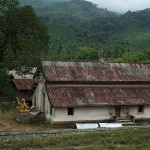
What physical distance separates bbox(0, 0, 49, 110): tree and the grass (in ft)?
33.3

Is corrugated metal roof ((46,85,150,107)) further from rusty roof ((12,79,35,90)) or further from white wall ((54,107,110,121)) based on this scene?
rusty roof ((12,79,35,90))

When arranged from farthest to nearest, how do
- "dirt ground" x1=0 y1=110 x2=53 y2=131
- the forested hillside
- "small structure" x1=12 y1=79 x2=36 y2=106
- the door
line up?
the forested hillside → "small structure" x1=12 y1=79 x2=36 y2=106 → the door → "dirt ground" x1=0 y1=110 x2=53 y2=131

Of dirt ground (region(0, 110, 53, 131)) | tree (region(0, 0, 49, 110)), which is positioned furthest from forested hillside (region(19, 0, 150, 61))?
tree (region(0, 0, 49, 110))

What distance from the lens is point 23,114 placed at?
34312mm

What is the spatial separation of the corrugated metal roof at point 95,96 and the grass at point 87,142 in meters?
11.0

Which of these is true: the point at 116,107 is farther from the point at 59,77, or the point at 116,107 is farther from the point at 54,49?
the point at 54,49

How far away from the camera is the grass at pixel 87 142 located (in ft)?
63.4

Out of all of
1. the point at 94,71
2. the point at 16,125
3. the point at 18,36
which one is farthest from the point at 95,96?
the point at 18,36

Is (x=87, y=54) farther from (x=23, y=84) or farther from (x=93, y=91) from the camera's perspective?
(x=93, y=91)

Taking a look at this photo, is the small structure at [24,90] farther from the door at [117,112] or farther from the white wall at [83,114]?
the door at [117,112]

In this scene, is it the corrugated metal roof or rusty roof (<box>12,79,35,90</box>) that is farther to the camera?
rusty roof (<box>12,79,35,90</box>)

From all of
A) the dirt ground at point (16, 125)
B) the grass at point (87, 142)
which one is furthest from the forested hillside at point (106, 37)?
the grass at point (87, 142)

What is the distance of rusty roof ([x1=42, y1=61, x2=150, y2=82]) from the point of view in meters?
35.0

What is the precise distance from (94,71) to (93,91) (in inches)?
84.8
